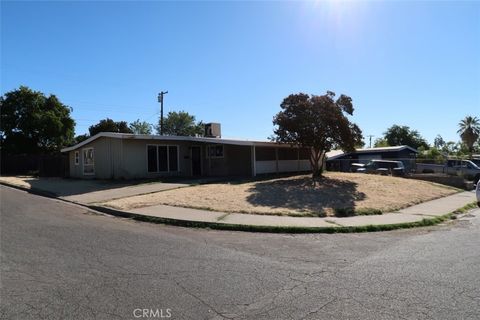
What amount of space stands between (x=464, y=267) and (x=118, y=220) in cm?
826

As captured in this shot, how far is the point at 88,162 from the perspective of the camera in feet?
84.8

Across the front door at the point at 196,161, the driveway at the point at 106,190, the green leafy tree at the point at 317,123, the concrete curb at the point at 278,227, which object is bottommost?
the concrete curb at the point at 278,227

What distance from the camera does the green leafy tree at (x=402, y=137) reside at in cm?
8769

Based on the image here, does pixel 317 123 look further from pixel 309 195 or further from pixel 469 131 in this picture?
pixel 469 131

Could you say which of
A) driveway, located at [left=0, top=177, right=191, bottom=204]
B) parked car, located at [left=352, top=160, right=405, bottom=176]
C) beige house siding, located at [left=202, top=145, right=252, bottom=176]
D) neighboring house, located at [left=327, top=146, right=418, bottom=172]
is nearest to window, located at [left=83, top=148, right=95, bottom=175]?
driveway, located at [left=0, top=177, right=191, bottom=204]

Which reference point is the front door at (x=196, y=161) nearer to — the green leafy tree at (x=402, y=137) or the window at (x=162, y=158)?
the window at (x=162, y=158)

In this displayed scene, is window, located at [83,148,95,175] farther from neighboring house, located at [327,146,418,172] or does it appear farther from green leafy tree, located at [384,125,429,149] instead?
green leafy tree, located at [384,125,429,149]

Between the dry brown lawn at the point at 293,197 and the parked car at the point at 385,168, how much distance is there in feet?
28.0

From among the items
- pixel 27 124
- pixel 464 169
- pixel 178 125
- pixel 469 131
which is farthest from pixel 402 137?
pixel 27 124

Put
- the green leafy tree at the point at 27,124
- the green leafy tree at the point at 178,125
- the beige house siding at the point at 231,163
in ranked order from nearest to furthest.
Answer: the beige house siding at the point at 231,163 < the green leafy tree at the point at 27,124 < the green leafy tree at the point at 178,125

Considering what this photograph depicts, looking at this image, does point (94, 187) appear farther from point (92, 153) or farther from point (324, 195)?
point (324, 195)

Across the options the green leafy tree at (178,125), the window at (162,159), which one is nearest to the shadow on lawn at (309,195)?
the window at (162,159)

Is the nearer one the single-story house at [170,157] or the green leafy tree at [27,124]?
the single-story house at [170,157]

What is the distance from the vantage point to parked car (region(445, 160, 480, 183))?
27.9 metres
